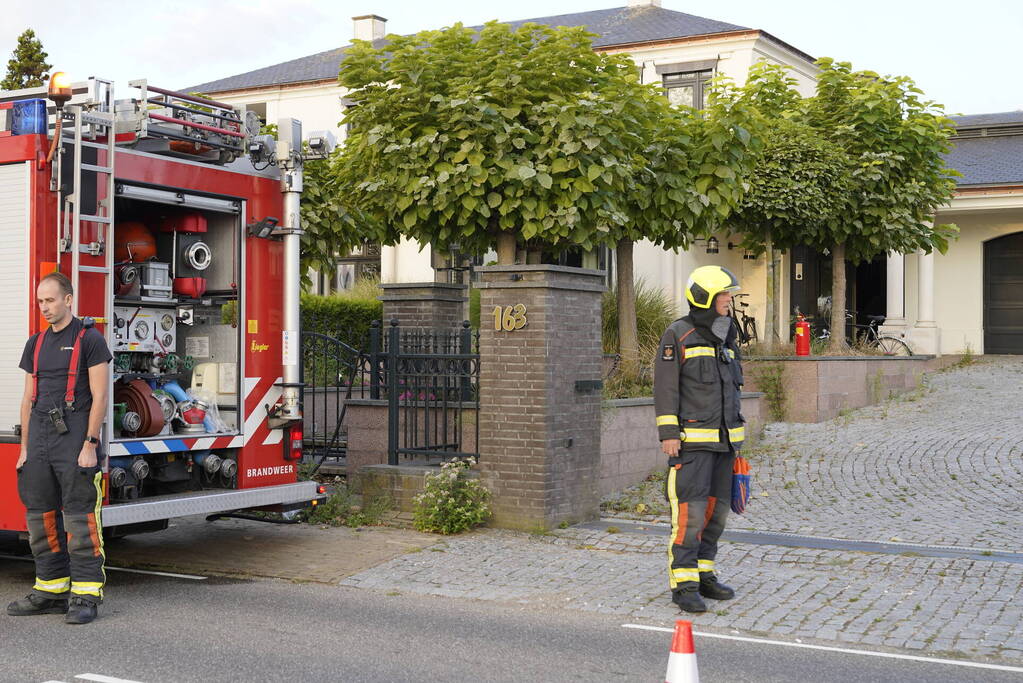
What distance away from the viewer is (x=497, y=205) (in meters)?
11.9

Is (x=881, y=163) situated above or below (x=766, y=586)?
above

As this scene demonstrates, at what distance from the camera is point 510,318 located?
9.88 m

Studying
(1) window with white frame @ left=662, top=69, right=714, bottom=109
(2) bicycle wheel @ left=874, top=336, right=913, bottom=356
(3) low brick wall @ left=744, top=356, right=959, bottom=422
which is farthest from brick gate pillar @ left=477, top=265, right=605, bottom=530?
(1) window with white frame @ left=662, top=69, right=714, bottom=109

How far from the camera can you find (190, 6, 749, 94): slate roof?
25.5 meters

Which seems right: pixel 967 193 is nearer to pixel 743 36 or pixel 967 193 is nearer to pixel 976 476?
pixel 743 36

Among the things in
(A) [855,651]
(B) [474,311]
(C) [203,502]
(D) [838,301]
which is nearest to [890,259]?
(D) [838,301]

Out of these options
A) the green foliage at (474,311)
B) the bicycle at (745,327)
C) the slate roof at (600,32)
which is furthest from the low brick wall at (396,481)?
the slate roof at (600,32)

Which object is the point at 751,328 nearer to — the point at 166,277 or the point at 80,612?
the point at 166,277

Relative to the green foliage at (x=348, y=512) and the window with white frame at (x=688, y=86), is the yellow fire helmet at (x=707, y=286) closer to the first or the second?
the green foliage at (x=348, y=512)

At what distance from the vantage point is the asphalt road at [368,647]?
584cm

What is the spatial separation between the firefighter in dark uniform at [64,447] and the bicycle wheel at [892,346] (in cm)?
1612

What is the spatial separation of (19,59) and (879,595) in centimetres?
2480

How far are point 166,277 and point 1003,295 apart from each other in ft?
70.5

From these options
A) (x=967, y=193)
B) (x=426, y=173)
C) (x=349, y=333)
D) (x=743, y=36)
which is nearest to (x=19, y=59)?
(x=349, y=333)
